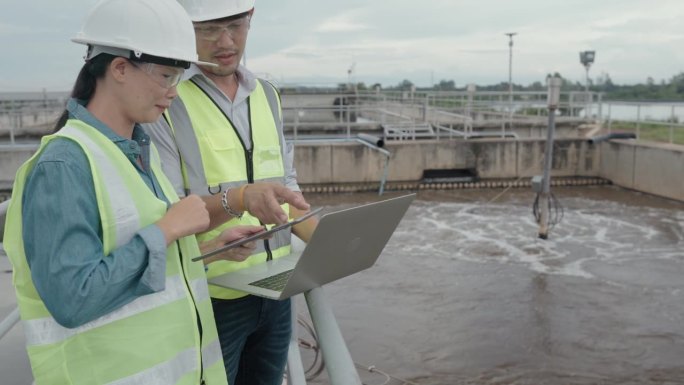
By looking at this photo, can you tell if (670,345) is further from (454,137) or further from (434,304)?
(454,137)

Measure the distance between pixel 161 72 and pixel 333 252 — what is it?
524 mm

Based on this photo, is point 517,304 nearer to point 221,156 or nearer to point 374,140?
point 221,156

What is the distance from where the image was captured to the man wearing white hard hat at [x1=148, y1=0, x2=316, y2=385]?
67.1 inches

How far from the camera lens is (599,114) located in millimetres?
14906

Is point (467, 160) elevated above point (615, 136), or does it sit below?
below

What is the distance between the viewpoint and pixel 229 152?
1.77 metres

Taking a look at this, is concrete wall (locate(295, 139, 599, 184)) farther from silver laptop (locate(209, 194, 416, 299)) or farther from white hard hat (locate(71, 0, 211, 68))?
white hard hat (locate(71, 0, 211, 68))

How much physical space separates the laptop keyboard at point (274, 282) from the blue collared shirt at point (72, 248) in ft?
1.10

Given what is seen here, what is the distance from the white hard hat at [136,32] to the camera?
4.11ft

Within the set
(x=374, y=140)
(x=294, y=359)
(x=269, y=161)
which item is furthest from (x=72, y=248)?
(x=374, y=140)

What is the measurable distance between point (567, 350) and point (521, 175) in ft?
28.8

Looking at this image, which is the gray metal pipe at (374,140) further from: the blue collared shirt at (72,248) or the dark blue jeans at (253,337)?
the blue collared shirt at (72,248)

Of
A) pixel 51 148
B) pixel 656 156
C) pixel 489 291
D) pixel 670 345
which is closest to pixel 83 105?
pixel 51 148

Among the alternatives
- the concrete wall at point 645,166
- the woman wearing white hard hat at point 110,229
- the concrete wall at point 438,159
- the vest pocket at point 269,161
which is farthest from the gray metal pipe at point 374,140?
the woman wearing white hard hat at point 110,229
